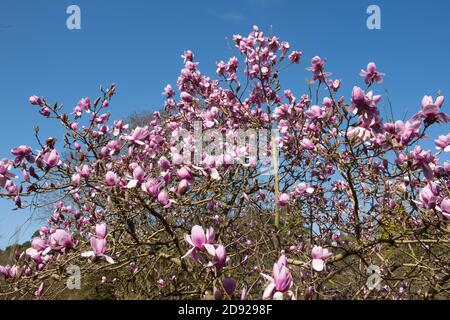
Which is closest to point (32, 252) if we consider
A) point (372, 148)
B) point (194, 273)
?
point (194, 273)

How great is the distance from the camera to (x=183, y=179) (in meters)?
2.34

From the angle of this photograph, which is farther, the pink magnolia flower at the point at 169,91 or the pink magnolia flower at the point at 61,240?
the pink magnolia flower at the point at 169,91

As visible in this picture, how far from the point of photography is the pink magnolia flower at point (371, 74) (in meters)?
2.48

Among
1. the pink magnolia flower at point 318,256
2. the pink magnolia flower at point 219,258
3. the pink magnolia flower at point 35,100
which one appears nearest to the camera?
the pink magnolia flower at point 219,258

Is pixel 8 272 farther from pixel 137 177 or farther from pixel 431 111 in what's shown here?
pixel 431 111

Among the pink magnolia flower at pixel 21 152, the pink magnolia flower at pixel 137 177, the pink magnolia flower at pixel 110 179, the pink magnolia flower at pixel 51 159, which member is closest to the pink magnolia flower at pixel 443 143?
the pink magnolia flower at pixel 137 177

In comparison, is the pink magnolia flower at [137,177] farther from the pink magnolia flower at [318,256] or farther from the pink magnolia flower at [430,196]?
the pink magnolia flower at [430,196]

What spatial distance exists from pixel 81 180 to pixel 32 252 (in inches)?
27.3

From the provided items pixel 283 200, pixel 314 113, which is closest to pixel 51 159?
pixel 283 200

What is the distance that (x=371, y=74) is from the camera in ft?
8.19
